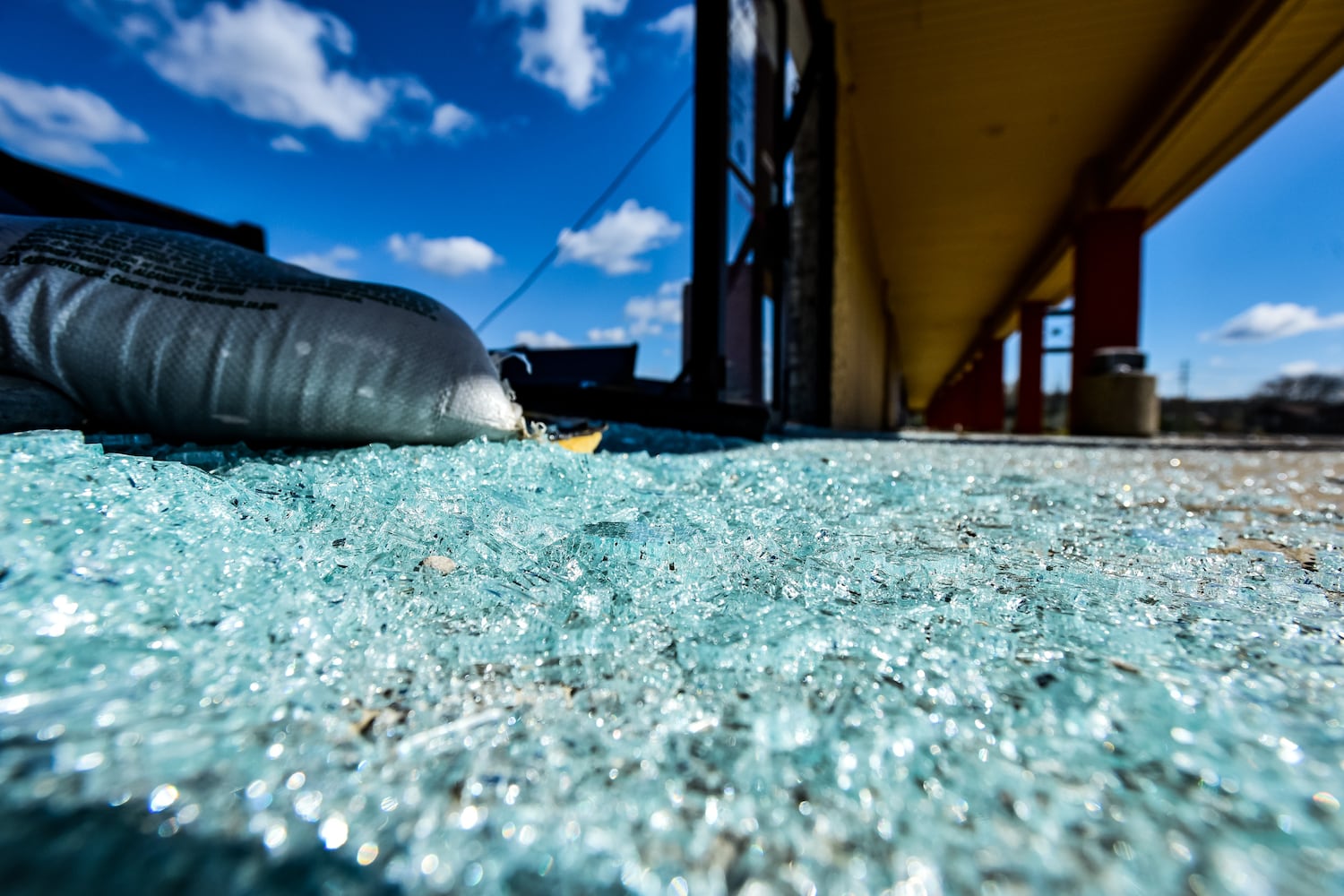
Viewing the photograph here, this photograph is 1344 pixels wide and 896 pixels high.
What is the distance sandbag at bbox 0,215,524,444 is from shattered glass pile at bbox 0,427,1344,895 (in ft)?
0.87

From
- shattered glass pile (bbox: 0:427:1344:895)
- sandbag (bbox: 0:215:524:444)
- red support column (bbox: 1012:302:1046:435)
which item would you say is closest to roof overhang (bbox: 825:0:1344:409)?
red support column (bbox: 1012:302:1046:435)

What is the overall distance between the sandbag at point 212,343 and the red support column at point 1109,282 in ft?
23.0

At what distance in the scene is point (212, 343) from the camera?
94 centimetres

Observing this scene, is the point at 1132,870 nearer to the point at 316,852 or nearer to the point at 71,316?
the point at 316,852

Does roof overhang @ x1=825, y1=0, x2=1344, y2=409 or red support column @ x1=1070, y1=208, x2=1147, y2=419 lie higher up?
roof overhang @ x1=825, y1=0, x2=1344, y2=409

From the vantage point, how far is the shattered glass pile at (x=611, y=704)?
275 millimetres

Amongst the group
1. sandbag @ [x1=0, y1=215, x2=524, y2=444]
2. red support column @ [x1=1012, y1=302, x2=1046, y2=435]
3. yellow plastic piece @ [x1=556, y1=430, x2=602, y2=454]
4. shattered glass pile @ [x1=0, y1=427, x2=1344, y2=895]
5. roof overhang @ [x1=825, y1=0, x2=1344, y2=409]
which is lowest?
shattered glass pile @ [x1=0, y1=427, x2=1344, y2=895]

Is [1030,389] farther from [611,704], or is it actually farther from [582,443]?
[611,704]

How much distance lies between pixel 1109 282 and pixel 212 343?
7.75 m

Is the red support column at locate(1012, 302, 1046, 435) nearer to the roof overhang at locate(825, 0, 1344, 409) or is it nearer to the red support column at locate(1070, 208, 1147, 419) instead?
the roof overhang at locate(825, 0, 1344, 409)

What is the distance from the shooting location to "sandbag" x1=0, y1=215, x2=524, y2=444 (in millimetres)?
888

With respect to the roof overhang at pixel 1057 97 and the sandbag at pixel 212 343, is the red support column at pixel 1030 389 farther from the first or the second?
the sandbag at pixel 212 343

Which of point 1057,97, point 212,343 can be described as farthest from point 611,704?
point 1057,97

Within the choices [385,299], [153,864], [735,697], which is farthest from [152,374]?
[735,697]
